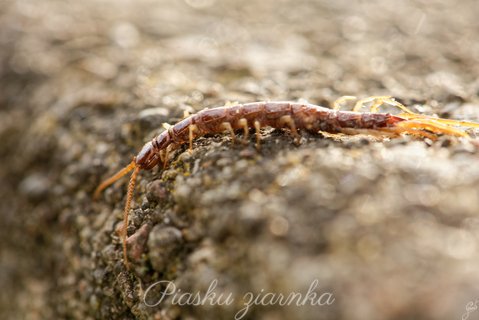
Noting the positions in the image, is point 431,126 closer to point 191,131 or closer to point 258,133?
point 258,133

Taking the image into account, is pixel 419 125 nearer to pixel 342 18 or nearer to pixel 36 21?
pixel 342 18

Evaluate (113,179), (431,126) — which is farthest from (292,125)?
(113,179)

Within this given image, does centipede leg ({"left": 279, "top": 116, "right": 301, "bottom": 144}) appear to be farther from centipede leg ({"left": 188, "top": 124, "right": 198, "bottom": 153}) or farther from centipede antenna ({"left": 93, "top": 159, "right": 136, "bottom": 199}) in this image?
centipede antenna ({"left": 93, "top": 159, "right": 136, "bottom": 199})

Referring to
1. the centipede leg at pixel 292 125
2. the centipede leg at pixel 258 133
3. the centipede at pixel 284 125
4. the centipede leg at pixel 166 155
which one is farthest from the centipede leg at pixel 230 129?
the centipede leg at pixel 166 155

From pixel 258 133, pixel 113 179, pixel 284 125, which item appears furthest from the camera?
pixel 113 179

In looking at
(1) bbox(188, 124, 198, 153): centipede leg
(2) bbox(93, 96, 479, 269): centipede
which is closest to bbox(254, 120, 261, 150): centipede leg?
(2) bbox(93, 96, 479, 269): centipede

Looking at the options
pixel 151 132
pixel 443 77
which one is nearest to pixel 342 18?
pixel 443 77

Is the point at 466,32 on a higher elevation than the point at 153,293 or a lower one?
higher

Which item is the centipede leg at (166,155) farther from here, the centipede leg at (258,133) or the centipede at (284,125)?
the centipede leg at (258,133)
